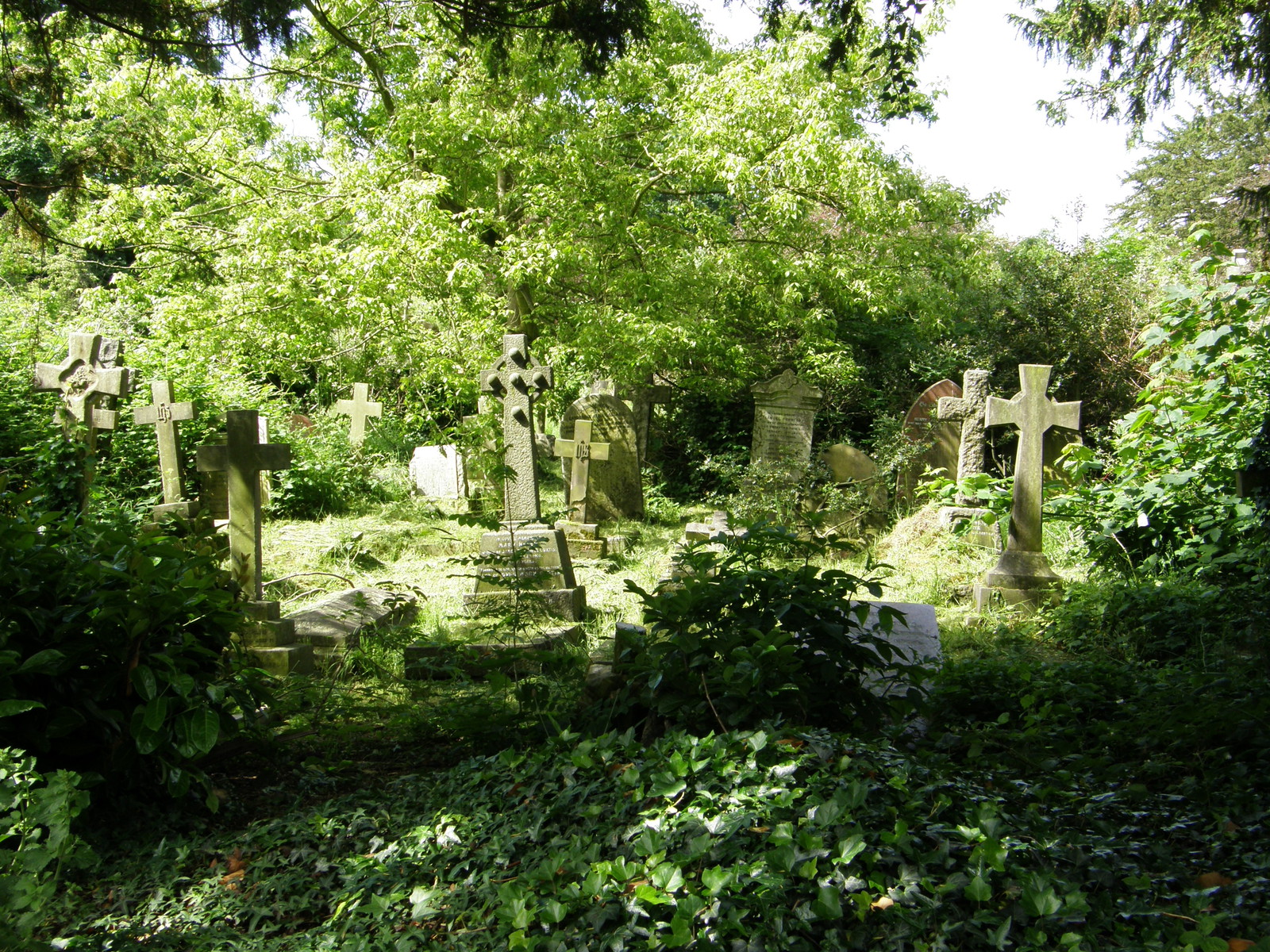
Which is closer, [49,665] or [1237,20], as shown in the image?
[49,665]

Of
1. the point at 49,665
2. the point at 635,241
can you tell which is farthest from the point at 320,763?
the point at 635,241

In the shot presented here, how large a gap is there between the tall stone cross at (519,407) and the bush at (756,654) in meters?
4.30

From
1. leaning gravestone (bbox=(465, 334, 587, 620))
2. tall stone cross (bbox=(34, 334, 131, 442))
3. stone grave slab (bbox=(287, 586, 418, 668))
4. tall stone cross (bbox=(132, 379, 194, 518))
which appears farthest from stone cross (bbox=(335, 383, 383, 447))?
stone grave slab (bbox=(287, 586, 418, 668))

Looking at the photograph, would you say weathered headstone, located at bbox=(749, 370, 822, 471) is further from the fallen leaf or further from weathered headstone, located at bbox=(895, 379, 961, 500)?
the fallen leaf

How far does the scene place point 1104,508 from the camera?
7.16m

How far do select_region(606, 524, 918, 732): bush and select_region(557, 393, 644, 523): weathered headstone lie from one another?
308 inches

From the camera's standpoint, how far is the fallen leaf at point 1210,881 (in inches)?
88.8

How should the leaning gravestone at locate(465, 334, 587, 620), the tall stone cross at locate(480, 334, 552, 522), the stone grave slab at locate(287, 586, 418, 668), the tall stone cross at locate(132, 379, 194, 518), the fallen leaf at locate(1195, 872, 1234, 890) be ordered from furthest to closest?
the tall stone cross at locate(132, 379, 194, 518), the tall stone cross at locate(480, 334, 552, 522), the leaning gravestone at locate(465, 334, 587, 620), the stone grave slab at locate(287, 586, 418, 668), the fallen leaf at locate(1195, 872, 1234, 890)

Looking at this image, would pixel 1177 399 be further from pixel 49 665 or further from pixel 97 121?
pixel 97 121

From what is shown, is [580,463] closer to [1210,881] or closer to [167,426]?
[167,426]

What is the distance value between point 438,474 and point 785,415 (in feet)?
15.1

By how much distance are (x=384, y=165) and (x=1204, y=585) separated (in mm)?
9782

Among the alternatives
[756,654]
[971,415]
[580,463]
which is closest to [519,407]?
[580,463]

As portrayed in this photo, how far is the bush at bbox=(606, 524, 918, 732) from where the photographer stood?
3.06 m
